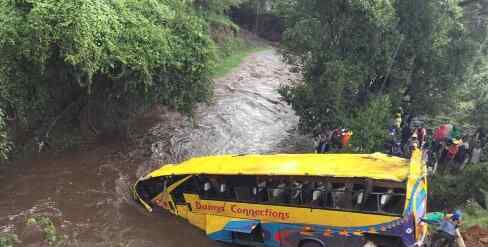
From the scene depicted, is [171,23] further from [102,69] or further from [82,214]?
[82,214]

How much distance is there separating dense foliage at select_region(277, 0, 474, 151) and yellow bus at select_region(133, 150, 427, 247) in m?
6.62

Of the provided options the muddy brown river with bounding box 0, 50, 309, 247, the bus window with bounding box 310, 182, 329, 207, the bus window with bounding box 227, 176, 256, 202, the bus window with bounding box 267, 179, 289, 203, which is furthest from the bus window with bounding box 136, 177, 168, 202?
the bus window with bounding box 310, 182, 329, 207

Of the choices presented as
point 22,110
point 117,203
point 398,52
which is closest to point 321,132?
point 398,52

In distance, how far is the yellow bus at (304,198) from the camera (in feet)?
32.4

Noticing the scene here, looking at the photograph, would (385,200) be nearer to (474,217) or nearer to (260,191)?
(260,191)

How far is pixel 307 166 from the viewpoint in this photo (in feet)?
36.5

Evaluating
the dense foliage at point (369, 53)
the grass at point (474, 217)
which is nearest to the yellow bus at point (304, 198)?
the grass at point (474, 217)

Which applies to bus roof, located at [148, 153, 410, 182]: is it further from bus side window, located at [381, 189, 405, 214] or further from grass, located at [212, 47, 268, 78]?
grass, located at [212, 47, 268, 78]

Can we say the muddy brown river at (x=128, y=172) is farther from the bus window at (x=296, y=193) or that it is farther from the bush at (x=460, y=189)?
the bush at (x=460, y=189)

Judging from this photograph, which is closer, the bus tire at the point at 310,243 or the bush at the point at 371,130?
the bus tire at the point at 310,243

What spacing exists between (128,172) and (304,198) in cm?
840

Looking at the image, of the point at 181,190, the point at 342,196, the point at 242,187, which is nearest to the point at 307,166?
the point at 342,196

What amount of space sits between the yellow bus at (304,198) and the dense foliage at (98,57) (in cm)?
456

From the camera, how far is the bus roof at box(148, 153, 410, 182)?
402 inches
